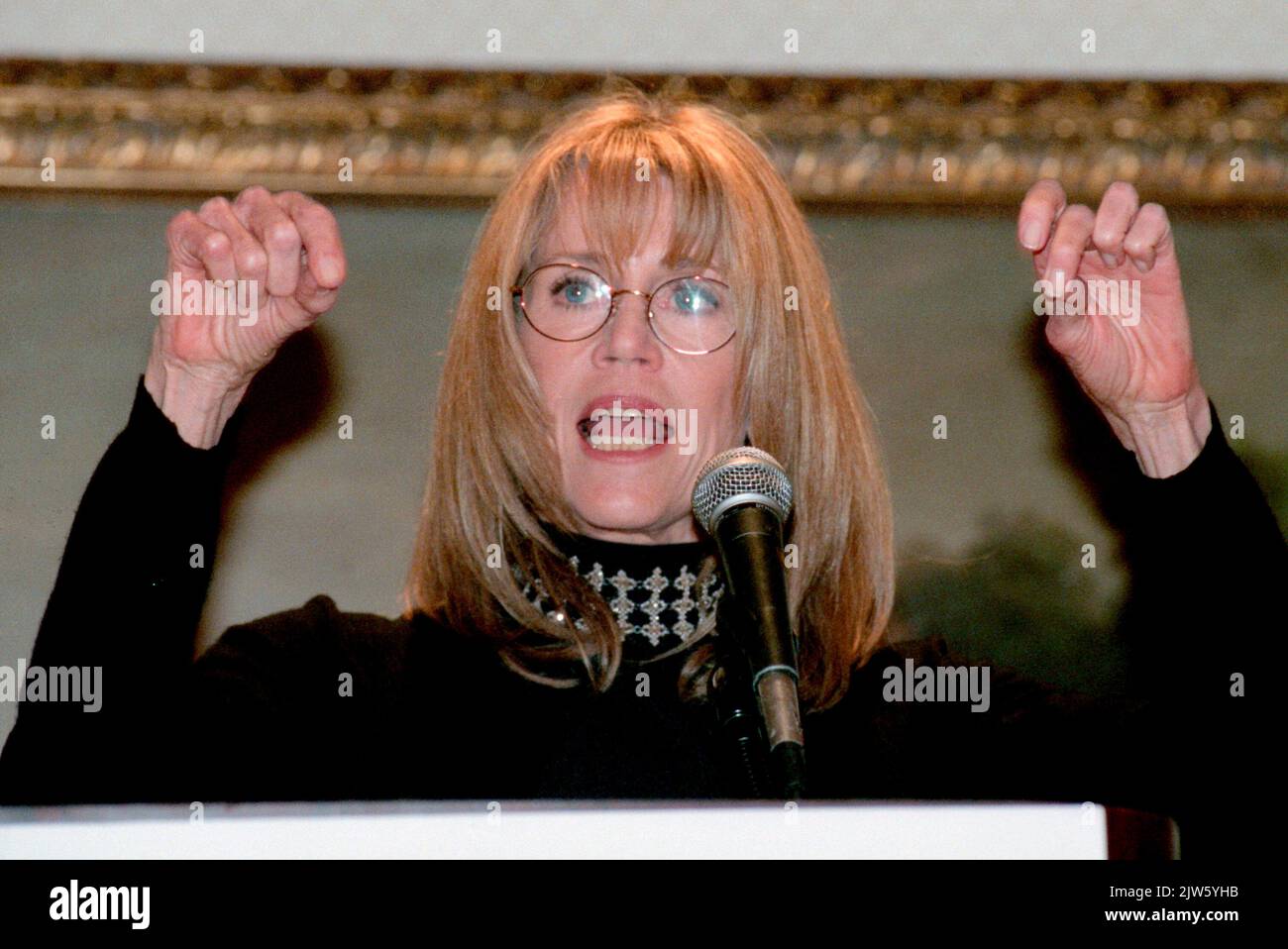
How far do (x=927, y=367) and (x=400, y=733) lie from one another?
72 centimetres

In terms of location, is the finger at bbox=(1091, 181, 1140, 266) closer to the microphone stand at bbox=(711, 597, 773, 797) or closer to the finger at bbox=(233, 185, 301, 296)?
the microphone stand at bbox=(711, 597, 773, 797)

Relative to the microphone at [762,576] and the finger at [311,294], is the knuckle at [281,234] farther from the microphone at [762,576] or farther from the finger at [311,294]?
the microphone at [762,576]

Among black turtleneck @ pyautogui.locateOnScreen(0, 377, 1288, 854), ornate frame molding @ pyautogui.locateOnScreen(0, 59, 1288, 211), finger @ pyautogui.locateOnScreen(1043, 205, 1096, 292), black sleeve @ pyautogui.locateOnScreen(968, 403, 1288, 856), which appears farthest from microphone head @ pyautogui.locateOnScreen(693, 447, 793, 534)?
ornate frame molding @ pyautogui.locateOnScreen(0, 59, 1288, 211)

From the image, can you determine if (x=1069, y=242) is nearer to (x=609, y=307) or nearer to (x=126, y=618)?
(x=609, y=307)

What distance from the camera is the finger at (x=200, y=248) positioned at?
3.98 ft

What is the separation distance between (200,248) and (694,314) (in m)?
0.46

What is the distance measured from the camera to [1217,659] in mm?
1261

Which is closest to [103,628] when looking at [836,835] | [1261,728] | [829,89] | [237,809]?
[237,809]

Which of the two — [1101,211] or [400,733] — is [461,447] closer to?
[400,733]

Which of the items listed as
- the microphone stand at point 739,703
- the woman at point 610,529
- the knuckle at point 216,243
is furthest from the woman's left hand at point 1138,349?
the knuckle at point 216,243

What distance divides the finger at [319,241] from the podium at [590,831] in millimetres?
624

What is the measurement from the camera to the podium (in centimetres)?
60

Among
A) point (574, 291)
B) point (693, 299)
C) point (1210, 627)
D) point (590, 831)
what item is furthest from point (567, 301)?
point (590, 831)

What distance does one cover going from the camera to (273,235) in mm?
1212
